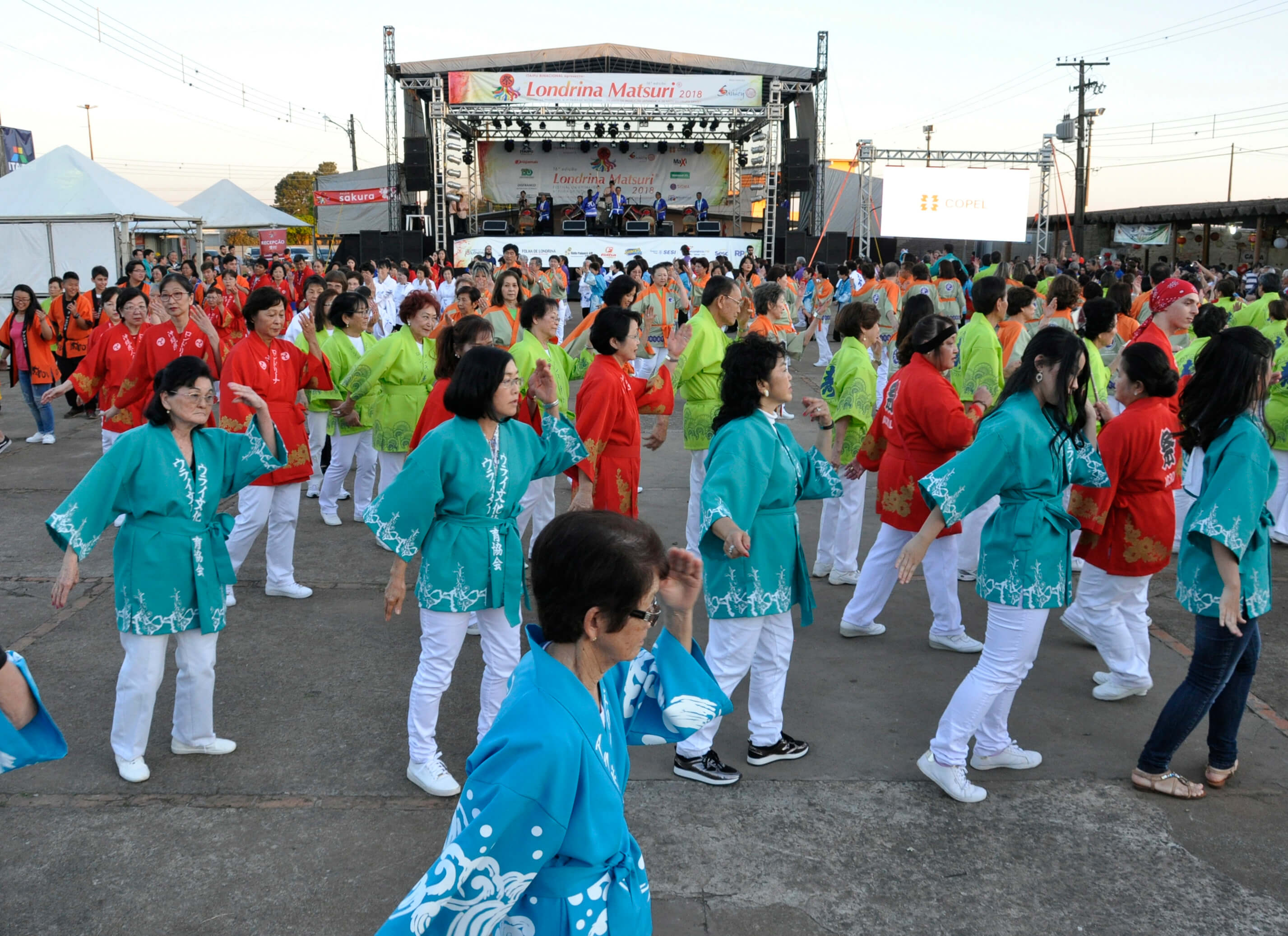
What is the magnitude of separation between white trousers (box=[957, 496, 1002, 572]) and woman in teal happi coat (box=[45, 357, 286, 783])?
12.7 feet

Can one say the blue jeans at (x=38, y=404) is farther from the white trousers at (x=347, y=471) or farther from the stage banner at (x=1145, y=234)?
the stage banner at (x=1145, y=234)

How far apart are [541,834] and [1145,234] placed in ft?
125

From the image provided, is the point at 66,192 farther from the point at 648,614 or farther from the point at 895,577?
the point at 648,614

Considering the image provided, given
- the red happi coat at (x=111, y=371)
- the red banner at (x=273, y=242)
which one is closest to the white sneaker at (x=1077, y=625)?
the red happi coat at (x=111, y=371)

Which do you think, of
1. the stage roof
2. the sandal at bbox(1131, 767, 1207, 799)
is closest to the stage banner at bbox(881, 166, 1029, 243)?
the stage roof

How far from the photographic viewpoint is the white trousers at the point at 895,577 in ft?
15.7

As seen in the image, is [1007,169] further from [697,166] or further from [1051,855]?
[1051,855]

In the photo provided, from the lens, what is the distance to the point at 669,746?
13.0ft

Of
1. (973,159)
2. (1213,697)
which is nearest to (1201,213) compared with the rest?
(973,159)

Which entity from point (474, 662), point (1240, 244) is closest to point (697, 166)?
point (1240, 244)

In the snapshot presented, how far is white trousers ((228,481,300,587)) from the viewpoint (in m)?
5.37

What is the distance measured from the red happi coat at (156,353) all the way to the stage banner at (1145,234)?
34.3m

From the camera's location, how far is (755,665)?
3725 millimetres

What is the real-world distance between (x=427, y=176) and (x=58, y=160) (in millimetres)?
9823
